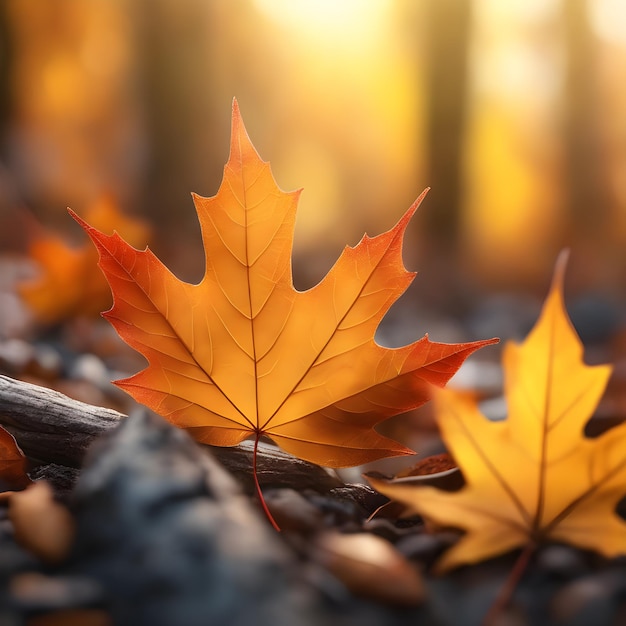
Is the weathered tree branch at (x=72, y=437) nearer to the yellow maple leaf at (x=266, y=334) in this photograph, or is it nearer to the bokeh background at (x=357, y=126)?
the yellow maple leaf at (x=266, y=334)

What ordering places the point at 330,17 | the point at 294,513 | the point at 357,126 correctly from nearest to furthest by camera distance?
the point at 294,513 < the point at 330,17 < the point at 357,126

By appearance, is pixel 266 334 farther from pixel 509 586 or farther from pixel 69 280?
pixel 69 280

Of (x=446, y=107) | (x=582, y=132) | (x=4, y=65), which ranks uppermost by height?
(x=582, y=132)

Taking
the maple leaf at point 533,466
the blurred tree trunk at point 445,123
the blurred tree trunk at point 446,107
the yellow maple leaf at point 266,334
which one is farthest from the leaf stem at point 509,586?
the blurred tree trunk at point 446,107

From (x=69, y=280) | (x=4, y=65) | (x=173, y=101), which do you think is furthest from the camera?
(x=173, y=101)

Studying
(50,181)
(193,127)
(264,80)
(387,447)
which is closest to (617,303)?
(387,447)

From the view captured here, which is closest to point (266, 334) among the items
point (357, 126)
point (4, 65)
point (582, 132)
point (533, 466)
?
point (533, 466)
